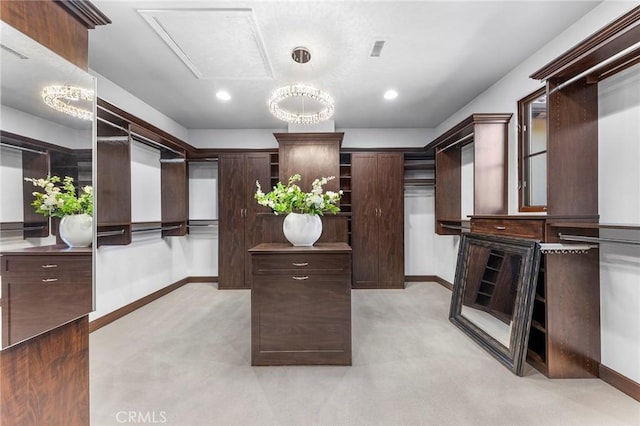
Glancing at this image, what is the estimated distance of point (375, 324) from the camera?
3.15 metres

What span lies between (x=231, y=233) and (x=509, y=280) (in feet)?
13.0

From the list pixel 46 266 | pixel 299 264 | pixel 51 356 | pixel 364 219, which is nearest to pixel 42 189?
pixel 46 266

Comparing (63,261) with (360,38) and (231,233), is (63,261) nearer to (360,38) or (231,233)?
(360,38)

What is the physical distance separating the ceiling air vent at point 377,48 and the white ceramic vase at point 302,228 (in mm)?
1682

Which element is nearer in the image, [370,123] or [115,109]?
[115,109]

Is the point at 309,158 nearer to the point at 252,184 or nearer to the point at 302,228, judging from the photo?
the point at 252,184

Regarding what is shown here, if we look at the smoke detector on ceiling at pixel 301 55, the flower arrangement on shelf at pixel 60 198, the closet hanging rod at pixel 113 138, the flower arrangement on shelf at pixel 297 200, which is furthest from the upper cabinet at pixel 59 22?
the closet hanging rod at pixel 113 138

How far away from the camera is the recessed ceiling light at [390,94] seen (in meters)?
3.53

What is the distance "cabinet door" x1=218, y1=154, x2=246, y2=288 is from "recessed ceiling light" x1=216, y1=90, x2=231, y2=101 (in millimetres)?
1130

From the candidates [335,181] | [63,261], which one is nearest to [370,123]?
[335,181]

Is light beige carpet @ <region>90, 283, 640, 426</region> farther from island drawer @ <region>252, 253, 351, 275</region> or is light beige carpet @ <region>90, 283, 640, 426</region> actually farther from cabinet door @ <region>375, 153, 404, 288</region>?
cabinet door @ <region>375, 153, 404, 288</region>

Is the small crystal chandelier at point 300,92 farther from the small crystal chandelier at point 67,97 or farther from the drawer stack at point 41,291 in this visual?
the drawer stack at point 41,291

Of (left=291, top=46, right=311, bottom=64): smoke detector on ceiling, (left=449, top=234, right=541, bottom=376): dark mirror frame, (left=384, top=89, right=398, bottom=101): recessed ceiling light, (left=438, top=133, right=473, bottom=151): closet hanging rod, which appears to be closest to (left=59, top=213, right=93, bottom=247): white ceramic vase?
(left=291, top=46, right=311, bottom=64): smoke detector on ceiling

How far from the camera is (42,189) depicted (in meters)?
1.21
